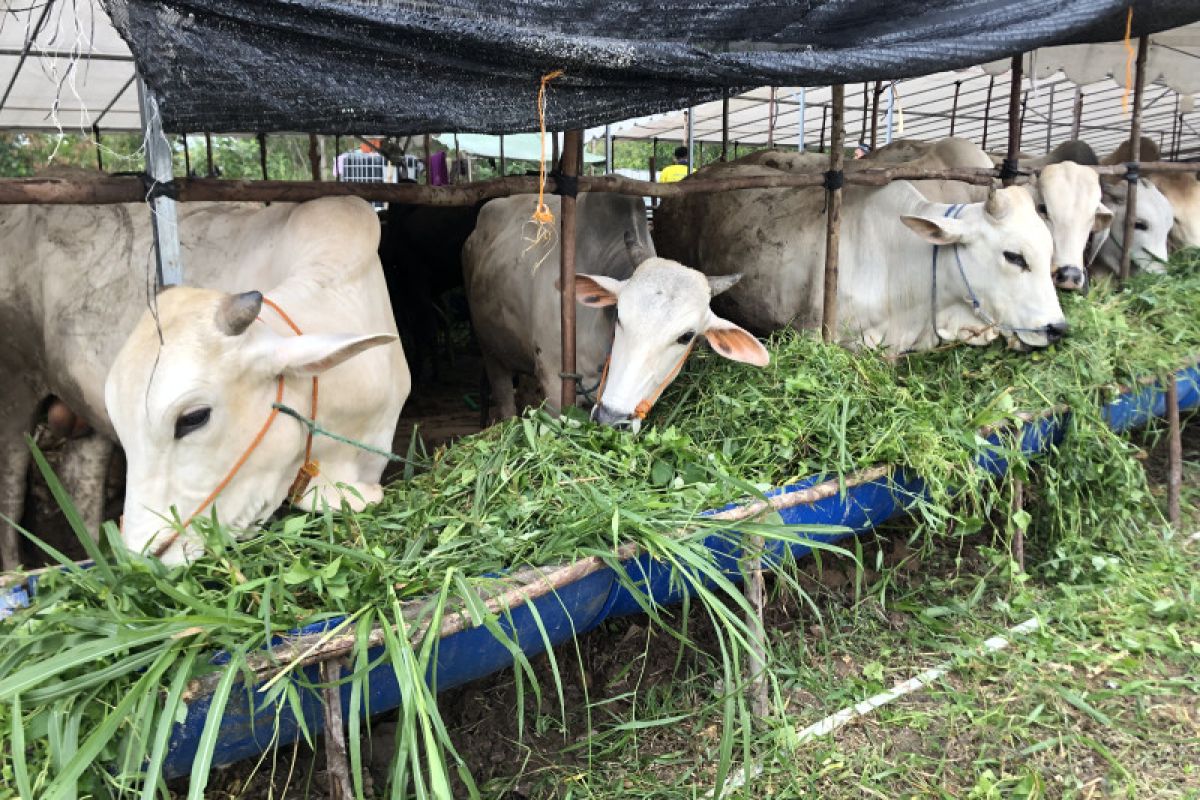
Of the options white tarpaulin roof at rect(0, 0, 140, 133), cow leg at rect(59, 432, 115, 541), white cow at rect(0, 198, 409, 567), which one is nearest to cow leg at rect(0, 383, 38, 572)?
white cow at rect(0, 198, 409, 567)

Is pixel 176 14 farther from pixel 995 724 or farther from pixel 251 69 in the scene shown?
pixel 995 724

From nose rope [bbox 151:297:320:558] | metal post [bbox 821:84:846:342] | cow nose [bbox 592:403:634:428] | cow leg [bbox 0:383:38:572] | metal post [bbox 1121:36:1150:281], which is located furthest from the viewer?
metal post [bbox 1121:36:1150:281]

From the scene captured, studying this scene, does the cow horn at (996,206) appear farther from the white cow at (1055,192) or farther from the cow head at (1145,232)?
the cow head at (1145,232)

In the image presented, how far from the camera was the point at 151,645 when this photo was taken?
6.06ft

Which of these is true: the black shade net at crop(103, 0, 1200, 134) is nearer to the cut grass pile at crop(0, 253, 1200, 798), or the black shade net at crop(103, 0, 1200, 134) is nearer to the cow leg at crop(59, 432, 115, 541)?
the cut grass pile at crop(0, 253, 1200, 798)

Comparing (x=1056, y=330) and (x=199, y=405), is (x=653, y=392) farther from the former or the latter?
(x=1056, y=330)

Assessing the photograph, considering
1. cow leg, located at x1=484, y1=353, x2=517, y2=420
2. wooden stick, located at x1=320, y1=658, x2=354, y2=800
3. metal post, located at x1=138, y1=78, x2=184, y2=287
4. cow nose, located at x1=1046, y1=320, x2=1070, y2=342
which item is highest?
metal post, located at x1=138, y1=78, x2=184, y2=287

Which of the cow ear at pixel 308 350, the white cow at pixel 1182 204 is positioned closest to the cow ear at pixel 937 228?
the cow ear at pixel 308 350

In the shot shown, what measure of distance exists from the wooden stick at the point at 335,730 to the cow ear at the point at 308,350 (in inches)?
36.0

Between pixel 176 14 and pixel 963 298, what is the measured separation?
372 centimetres

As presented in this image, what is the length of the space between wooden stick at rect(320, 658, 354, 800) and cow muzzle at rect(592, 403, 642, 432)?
147 cm

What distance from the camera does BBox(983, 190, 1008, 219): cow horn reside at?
14.1ft

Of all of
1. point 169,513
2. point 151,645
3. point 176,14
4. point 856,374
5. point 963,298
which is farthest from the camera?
point 963,298

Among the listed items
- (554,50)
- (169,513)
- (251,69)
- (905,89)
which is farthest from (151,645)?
(905,89)
